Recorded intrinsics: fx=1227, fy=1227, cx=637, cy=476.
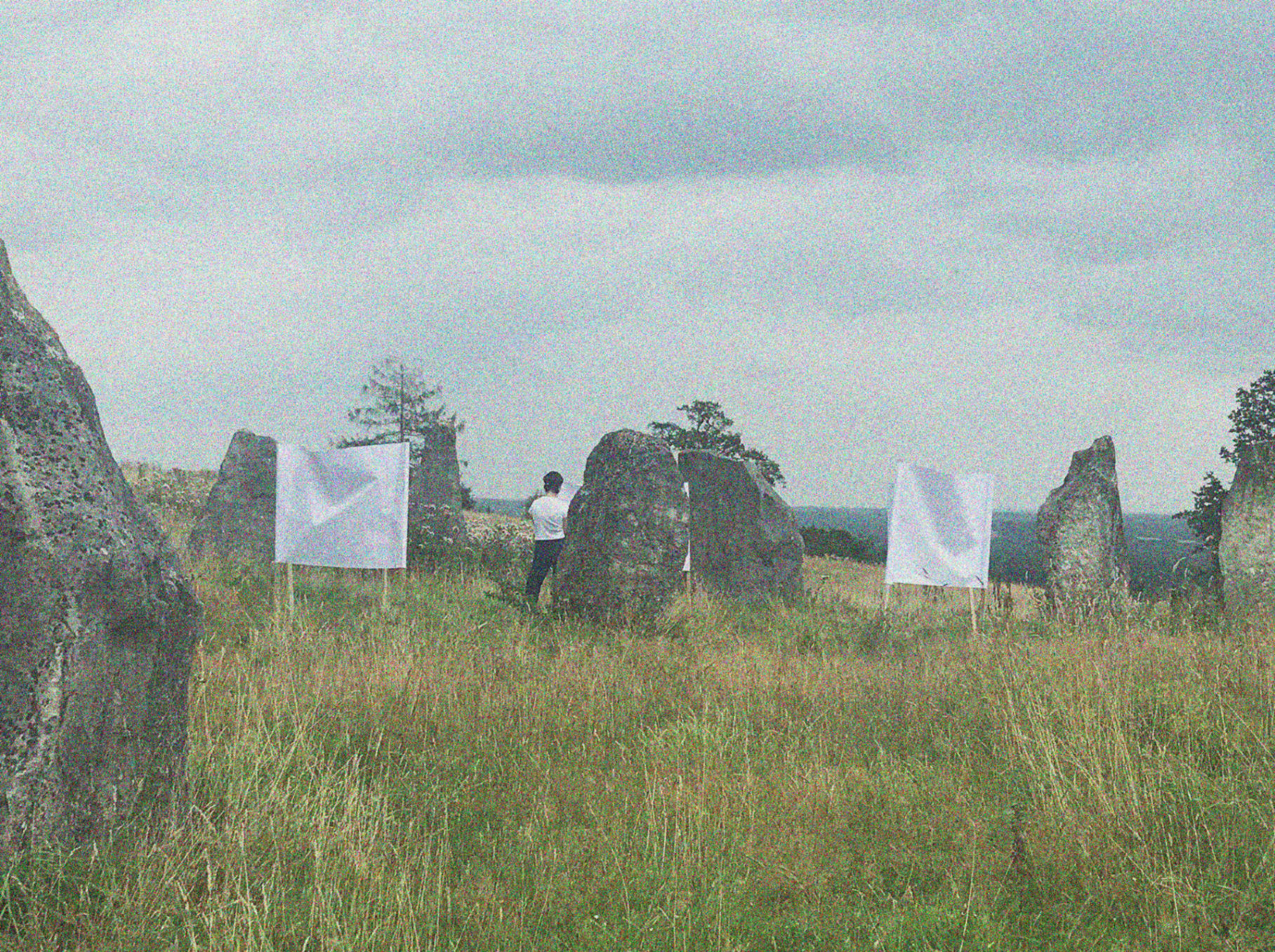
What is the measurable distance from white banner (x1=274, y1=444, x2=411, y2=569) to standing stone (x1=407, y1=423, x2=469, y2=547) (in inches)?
287

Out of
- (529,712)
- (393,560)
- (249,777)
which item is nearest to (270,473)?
(393,560)

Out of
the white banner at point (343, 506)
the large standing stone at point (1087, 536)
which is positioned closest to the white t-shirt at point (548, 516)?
the white banner at point (343, 506)

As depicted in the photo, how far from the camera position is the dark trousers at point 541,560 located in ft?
51.9

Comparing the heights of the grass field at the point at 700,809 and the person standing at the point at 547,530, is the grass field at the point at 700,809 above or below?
below

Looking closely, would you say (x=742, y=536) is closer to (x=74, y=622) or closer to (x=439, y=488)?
(x=439, y=488)

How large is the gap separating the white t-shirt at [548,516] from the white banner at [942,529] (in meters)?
Result: 4.13

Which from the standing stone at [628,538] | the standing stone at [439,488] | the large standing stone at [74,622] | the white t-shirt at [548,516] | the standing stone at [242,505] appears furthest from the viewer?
the standing stone at [439,488]

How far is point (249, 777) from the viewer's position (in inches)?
227

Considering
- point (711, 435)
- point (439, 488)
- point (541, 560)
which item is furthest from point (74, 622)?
point (711, 435)

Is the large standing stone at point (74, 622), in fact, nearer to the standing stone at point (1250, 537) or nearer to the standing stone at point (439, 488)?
the standing stone at point (1250, 537)

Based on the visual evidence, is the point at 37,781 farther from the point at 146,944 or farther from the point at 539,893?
the point at 539,893

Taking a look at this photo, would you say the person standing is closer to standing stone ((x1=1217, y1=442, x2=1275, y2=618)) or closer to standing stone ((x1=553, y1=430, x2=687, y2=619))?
standing stone ((x1=553, y1=430, x2=687, y2=619))


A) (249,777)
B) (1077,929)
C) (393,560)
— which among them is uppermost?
(393,560)

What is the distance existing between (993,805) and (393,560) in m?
8.78
